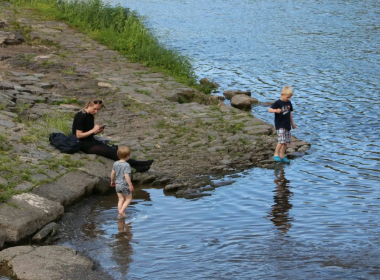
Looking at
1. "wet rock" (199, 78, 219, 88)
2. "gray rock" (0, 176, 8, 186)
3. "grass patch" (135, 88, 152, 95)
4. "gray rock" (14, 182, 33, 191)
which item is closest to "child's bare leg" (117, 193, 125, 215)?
"gray rock" (14, 182, 33, 191)

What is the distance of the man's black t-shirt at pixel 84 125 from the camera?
35.9ft

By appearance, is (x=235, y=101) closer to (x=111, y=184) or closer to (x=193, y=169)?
(x=193, y=169)

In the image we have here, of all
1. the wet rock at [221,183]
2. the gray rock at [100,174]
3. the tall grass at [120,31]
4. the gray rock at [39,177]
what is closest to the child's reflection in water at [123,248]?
the gray rock at [100,174]

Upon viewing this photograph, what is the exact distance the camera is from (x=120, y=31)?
21.8 meters

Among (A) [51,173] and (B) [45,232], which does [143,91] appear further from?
(B) [45,232]

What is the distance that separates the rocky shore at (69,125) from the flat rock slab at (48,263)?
1 centimetres

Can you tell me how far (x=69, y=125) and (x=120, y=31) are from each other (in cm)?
975

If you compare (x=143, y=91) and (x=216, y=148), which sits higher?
(x=143, y=91)

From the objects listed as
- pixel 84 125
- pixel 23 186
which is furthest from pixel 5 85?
pixel 23 186

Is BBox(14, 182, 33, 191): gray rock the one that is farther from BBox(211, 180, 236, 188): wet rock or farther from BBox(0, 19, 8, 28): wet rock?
BBox(0, 19, 8, 28): wet rock

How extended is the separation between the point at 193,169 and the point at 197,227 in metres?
2.61

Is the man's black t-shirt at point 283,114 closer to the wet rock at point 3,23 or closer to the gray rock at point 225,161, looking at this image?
the gray rock at point 225,161

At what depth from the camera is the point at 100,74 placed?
1719 cm

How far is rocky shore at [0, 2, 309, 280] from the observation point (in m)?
8.44
